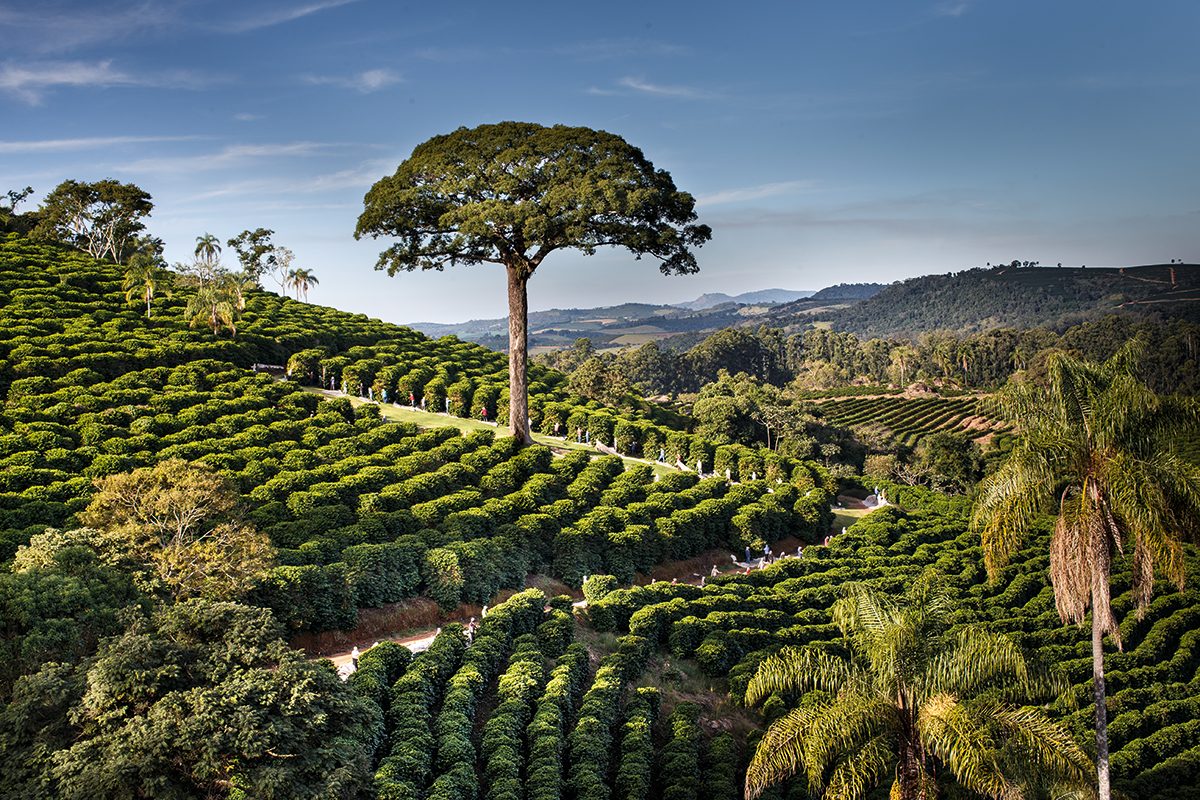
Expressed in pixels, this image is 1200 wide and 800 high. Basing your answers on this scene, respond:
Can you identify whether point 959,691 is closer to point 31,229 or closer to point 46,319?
point 46,319

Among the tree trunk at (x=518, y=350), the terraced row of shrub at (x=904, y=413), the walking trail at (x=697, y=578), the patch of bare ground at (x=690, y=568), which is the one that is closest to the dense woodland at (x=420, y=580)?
the patch of bare ground at (x=690, y=568)

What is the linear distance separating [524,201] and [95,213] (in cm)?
5286

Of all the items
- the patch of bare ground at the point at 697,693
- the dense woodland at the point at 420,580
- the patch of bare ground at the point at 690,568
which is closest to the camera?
the dense woodland at the point at 420,580

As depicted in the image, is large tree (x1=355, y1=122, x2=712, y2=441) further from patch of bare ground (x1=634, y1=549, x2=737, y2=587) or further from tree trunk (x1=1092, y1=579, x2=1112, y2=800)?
tree trunk (x1=1092, y1=579, x2=1112, y2=800)

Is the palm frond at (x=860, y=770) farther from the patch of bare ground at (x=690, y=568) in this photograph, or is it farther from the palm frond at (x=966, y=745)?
the patch of bare ground at (x=690, y=568)

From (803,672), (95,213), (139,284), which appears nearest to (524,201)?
(803,672)

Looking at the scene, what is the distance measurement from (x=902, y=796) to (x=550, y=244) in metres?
25.3

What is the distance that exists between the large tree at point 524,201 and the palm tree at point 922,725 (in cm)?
2189

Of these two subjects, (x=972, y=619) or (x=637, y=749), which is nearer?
(x=637, y=749)

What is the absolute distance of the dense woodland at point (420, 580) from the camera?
12758 millimetres

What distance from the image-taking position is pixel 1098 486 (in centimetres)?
1401

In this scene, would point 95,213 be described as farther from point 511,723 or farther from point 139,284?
point 511,723

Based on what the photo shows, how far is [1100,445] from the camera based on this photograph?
548 inches

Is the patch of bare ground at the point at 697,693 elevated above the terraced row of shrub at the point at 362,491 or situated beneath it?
situated beneath
